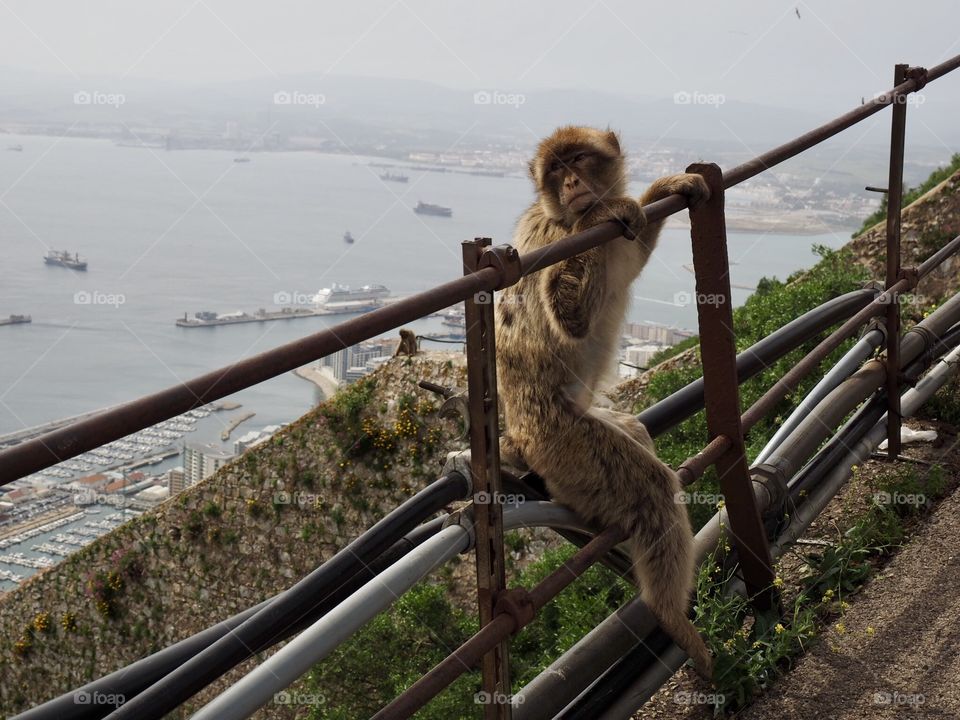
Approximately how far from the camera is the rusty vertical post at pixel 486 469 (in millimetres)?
1605

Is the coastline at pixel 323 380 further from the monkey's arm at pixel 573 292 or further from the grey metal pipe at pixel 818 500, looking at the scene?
the monkey's arm at pixel 573 292

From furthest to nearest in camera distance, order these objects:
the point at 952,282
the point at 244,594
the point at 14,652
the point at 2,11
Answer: the point at 2,11 → the point at 14,652 → the point at 244,594 → the point at 952,282

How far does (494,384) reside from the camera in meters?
1.65

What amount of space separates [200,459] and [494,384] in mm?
19094

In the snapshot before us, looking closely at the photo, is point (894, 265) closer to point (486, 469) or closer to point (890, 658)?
point (890, 658)

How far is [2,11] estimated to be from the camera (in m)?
102

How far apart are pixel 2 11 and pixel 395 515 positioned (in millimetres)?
118111

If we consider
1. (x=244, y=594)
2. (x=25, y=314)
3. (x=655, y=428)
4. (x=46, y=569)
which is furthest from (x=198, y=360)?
(x=655, y=428)

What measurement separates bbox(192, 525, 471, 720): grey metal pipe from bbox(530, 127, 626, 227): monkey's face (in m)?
1.37

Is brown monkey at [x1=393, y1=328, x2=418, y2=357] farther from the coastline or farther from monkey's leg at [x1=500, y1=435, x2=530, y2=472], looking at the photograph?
monkey's leg at [x1=500, y1=435, x2=530, y2=472]

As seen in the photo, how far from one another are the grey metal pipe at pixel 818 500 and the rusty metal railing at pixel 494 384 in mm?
157

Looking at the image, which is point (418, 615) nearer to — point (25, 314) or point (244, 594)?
point (244, 594)

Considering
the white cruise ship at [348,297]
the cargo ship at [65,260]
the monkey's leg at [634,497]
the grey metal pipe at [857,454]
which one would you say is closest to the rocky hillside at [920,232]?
the grey metal pipe at [857,454]

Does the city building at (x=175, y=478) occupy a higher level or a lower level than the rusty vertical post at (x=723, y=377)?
lower
